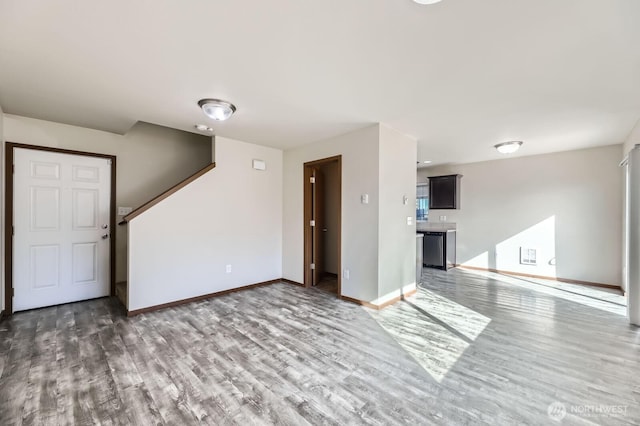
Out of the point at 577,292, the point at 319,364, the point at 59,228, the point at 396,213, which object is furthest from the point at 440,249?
the point at 59,228

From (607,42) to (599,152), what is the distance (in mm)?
4030

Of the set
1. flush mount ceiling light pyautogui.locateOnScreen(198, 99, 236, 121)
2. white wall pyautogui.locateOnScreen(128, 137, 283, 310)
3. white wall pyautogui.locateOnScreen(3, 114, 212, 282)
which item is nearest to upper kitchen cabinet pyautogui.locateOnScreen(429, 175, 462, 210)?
white wall pyautogui.locateOnScreen(128, 137, 283, 310)

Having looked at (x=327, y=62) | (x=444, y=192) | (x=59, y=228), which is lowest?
(x=59, y=228)

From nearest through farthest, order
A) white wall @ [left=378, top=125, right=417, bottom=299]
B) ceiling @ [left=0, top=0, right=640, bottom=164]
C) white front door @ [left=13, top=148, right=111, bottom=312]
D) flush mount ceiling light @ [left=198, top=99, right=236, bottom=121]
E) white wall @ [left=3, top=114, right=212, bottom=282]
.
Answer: ceiling @ [left=0, top=0, right=640, bottom=164]
flush mount ceiling light @ [left=198, top=99, right=236, bottom=121]
white front door @ [left=13, top=148, right=111, bottom=312]
white wall @ [left=3, top=114, right=212, bottom=282]
white wall @ [left=378, top=125, right=417, bottom=299]

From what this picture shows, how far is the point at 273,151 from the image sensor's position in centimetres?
487

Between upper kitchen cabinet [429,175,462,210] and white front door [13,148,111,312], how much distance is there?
6360mm

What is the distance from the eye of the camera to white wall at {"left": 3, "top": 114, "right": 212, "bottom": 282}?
3518 mm

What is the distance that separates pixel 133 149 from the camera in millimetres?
4254

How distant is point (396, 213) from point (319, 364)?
2.33m

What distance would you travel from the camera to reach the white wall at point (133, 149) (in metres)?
3.52

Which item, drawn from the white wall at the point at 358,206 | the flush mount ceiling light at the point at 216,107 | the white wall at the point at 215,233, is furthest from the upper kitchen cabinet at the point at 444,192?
the flush mount ceiling light at the point at 216,107

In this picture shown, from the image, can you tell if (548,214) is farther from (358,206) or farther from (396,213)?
(358,206)

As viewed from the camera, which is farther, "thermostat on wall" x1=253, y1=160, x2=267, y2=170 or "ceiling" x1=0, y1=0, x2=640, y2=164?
"thermostat on wall" x1=253, y1=160, x2=267, y2=170

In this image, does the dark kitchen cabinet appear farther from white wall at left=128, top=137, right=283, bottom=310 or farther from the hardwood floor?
white wall at left=128, top=137, right=283, bottom=310
